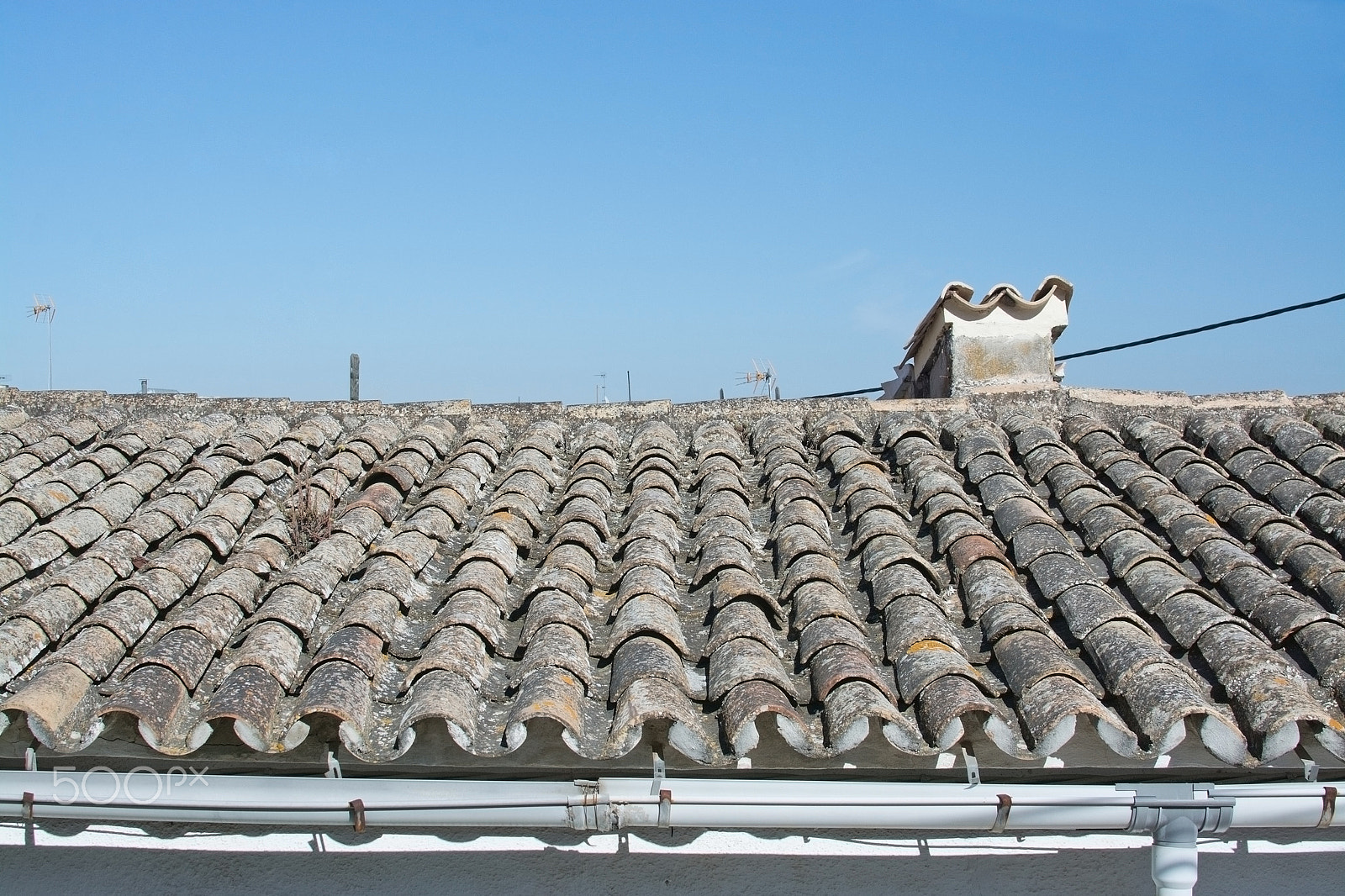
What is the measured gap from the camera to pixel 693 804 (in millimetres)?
3729

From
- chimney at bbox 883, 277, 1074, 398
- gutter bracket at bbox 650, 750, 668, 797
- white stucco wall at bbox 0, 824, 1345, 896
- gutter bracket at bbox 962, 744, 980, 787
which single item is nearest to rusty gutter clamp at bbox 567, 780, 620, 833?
gutter bracket at bbox 650, 750, 668, 797

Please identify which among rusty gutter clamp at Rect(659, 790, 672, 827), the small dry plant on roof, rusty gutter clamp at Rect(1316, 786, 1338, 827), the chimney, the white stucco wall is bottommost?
the white stucco wall

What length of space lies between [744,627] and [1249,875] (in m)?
2.11

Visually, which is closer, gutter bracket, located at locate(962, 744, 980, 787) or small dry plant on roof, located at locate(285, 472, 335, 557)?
gutter bracket, located at locate(962, 744, 980, 787)

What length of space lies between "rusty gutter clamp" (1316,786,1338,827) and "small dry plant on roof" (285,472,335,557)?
4211 mm

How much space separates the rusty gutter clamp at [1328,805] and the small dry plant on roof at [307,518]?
4211 mm

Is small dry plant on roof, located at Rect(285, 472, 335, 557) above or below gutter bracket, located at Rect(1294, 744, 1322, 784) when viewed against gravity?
above

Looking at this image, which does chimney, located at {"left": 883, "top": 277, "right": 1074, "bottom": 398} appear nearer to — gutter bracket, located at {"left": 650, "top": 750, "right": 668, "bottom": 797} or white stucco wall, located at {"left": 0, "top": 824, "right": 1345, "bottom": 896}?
white stucco wall, located at {"left": 0, "top": 824, "right": 1345, "bottom": 896}

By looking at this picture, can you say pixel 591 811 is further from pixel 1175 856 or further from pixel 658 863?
pixel 1175 856

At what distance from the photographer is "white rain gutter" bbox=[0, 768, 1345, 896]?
3.77 meters

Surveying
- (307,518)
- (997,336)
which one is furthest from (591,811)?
(997,336)

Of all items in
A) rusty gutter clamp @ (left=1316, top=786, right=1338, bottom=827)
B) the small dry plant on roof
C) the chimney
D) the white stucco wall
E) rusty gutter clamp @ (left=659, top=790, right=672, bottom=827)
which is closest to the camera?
rusty gutter clamp @ (left=659, top=790, right=672, bottom=827)

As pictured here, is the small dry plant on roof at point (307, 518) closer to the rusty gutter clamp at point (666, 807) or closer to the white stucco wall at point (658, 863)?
the white stucco wall at point (658, 863)

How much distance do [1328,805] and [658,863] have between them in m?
2.29
